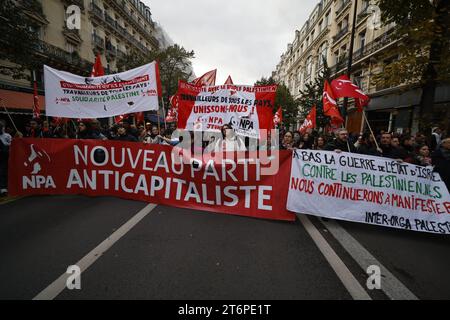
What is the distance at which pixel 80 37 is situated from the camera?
24.5 m

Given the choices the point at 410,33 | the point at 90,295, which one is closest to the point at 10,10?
the point at 90,295

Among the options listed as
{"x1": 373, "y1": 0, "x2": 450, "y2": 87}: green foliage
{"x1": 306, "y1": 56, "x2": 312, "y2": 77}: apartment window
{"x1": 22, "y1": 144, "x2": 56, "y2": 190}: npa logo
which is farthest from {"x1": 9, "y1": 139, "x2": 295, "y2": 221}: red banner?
{"x1": 306, "y1": 56, "x2": 312, "y2": 77}: apartment window

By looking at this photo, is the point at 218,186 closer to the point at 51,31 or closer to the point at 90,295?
the point at 90,295

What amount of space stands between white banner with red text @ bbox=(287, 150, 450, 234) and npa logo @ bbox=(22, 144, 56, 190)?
4968 mm

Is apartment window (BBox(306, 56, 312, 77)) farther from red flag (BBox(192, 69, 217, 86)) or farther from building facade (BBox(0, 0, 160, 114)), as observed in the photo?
red flag (BBox(192, 69, 217, 86))

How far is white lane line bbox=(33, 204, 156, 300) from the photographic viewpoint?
7.52ft

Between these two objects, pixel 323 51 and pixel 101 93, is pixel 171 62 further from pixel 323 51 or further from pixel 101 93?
pixel 101 93

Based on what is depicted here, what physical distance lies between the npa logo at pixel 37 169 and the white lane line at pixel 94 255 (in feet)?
7.91

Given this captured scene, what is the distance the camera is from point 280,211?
426 cm

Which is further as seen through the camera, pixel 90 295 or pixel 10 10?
pixel 10 10

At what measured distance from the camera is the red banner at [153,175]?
14.3 ft

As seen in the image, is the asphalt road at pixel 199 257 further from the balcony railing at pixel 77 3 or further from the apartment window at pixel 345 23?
the apartment window at pixel 345 23
